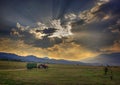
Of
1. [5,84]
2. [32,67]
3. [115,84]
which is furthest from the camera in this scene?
[32,67]

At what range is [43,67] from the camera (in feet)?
312

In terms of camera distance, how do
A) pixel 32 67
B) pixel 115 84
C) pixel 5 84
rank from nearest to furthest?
pixel 5 84, pixel 115 84, pixel 32 67

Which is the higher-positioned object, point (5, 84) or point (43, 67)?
point (43, 67)

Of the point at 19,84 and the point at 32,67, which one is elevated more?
the point at 32,67

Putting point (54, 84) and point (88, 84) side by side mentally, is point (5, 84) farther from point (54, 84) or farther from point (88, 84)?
point (88, 84)

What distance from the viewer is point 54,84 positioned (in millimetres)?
41406

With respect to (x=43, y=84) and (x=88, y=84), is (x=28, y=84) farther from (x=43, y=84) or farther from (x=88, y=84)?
(x=88, y=84)

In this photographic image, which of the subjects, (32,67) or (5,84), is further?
(32,67)

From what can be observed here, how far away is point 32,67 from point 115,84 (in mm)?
51552

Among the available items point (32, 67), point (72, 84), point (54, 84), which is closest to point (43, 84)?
point (54, 84)

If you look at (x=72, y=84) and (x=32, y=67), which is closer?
(x=72, y=84)

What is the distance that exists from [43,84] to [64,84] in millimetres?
4011

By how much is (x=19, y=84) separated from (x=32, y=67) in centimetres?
4999

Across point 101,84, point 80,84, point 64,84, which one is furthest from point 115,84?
point 64,84
